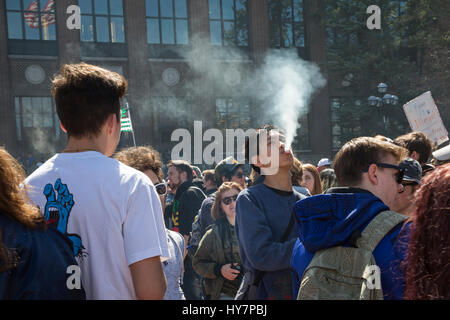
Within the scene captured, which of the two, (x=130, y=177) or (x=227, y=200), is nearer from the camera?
(x=130, y=177)

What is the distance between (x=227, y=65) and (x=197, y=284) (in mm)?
20749

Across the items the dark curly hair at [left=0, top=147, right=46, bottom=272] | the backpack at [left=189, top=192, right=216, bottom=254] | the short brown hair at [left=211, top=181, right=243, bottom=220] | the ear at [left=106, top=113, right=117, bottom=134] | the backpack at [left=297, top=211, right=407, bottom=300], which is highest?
the ear at [left=106, top=113, right=117, bottom=134]

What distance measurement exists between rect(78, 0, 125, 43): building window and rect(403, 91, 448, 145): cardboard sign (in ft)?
69.3

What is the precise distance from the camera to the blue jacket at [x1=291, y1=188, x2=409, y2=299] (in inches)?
62.9

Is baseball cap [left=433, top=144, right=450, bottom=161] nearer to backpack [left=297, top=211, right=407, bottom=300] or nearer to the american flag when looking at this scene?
backpack [left=297, top=211, right=407, bottom=300]

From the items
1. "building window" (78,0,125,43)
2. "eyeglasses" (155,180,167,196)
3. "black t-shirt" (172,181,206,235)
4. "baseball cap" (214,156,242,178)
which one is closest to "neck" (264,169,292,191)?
"eyeglasses" (155,180,167,196)

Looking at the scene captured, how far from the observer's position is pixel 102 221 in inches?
67.1

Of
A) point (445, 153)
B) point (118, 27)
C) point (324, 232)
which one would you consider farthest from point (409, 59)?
point (324, 232)

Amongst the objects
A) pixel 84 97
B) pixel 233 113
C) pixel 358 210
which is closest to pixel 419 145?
pixel 358 210

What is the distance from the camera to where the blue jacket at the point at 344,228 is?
1.60 metres

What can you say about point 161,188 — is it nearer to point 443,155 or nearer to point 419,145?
point 443,155

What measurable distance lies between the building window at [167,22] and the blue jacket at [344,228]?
2428 centimetres

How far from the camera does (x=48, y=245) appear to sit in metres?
1.43

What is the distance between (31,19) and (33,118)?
Answer: 16.1 feet
